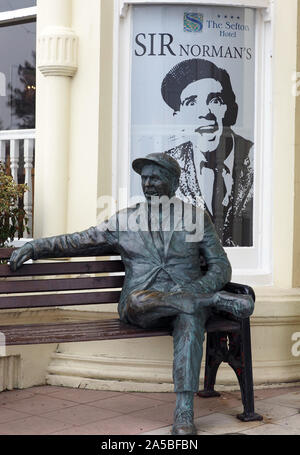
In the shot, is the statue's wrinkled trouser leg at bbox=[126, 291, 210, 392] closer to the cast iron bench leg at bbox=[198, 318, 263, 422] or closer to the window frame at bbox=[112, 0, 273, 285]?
the cast iron bench leg at bbox=[198, 318, 263, 422]

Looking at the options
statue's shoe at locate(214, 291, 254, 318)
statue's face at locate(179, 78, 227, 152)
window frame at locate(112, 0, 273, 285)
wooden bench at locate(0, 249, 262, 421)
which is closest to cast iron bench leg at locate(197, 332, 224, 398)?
wooden bench at locate(0, 249, 262, 421)

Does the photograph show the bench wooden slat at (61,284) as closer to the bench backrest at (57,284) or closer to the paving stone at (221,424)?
the bench backrest at (57,284)

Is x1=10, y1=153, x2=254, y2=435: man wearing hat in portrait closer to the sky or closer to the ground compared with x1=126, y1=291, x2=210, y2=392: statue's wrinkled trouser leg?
closer to the sky

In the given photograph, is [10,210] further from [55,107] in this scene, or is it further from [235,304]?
[235,304]

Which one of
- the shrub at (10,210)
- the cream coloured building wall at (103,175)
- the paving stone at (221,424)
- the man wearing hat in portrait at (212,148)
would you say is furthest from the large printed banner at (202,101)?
the paving stone at (221,424)

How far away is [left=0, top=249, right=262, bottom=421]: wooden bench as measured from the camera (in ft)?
17.1

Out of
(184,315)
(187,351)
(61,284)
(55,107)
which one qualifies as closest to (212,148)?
(55,107)

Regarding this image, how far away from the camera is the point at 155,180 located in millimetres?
5512

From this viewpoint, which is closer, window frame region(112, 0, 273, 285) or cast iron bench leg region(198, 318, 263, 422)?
cast iron bench leg region(198, 318, 263, 422)

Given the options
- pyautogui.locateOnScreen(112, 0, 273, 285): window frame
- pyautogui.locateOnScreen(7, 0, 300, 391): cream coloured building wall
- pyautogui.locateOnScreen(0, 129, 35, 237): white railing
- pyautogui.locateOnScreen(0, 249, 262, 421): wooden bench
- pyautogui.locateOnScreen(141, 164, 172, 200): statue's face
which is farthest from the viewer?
pyautogui.locateOnScreen(0, 129, 35, 237): white railing

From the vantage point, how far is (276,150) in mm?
6719

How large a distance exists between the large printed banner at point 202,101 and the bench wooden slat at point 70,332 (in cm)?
160

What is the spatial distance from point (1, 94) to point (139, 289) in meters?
2.80
